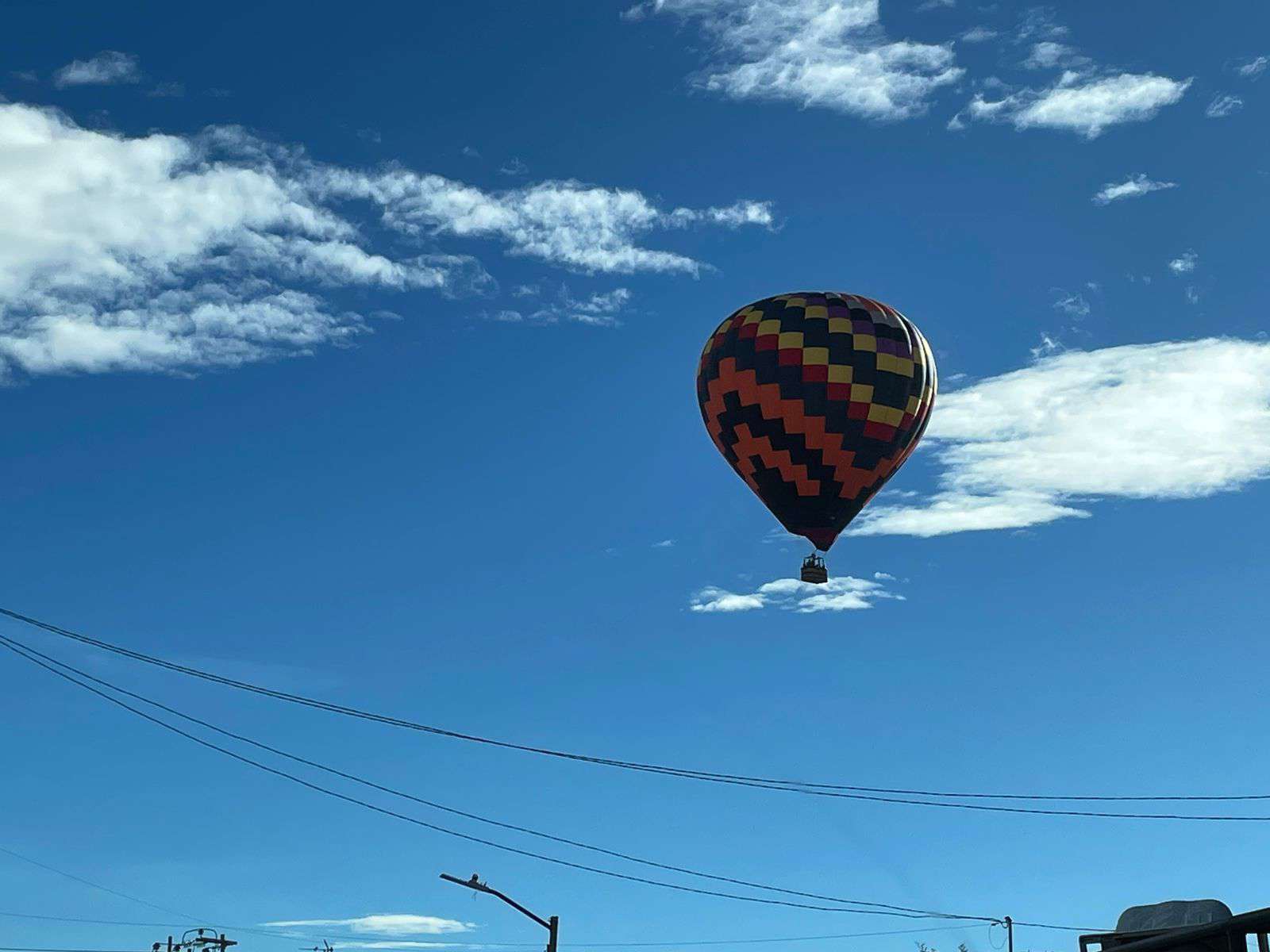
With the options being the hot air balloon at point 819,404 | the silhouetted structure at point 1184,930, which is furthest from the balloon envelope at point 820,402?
the silhouetted structure at point 1184,930

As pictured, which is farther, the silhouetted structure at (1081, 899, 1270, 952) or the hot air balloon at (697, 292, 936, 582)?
the hot air balloon at (697, 292, 936, 582)

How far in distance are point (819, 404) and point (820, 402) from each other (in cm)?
5

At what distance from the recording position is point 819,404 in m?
47.8

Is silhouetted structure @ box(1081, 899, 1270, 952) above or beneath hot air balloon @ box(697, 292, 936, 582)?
beneath

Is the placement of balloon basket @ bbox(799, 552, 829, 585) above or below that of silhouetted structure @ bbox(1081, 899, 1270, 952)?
above

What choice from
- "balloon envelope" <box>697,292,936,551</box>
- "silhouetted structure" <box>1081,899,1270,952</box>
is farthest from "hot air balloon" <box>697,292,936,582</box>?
"silhouetted structure" <box>1081,899,1270,952</box>

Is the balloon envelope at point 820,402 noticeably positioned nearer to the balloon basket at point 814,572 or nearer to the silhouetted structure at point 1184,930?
the balloon basket at point 814,572

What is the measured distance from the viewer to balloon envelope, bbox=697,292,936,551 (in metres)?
47.9

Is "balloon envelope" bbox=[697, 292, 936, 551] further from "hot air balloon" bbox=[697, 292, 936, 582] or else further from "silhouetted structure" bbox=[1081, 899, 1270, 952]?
"silhouetted structure" bbox=[1081, 899, 1270, 952]

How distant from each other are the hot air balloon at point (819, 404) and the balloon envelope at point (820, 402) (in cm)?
2

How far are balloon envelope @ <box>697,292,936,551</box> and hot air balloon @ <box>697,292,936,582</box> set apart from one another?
0.08 feet

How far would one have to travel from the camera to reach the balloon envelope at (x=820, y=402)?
157ft

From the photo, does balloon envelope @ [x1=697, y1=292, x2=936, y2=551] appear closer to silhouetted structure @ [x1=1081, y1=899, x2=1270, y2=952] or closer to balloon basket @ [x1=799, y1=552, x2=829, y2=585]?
balloon basket @ [x1=799, y1=552, x2=829, y2=585]

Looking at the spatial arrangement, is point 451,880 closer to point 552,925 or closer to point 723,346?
point 552,925
